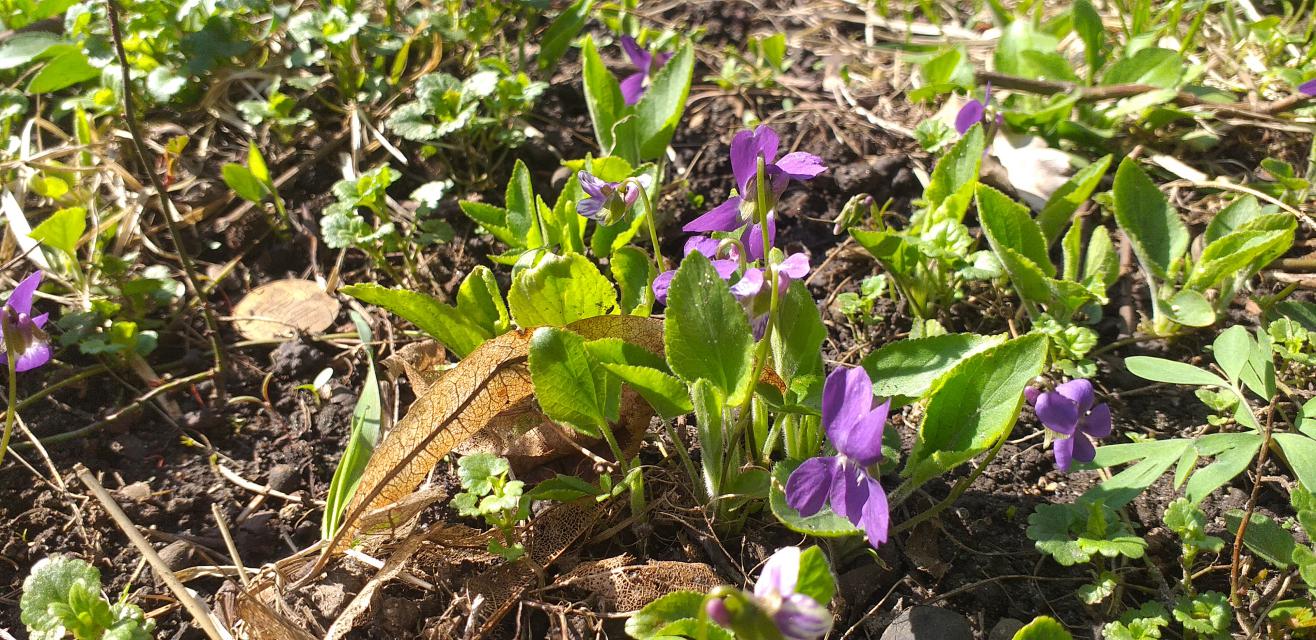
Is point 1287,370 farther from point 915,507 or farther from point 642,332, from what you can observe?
point 642,332

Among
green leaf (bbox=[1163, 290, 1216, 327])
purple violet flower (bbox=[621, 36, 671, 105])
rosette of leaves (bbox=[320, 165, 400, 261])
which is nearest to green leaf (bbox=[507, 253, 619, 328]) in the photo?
rosette of leaves (bbox=[320, 165, 400, 261])

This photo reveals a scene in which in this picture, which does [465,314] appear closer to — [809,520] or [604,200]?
[604,200]

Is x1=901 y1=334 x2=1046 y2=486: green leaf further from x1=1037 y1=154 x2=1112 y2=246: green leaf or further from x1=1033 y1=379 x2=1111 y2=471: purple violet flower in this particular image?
x1=1037 y1=154 x2=1112 y2=246: green leaf

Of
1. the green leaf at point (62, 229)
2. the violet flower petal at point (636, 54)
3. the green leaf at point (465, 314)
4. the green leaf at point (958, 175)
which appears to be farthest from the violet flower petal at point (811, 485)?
the green leaf at point (62, 229)

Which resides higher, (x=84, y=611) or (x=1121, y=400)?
(x=84, y=611)

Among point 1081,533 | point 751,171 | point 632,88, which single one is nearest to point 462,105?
point 632,88

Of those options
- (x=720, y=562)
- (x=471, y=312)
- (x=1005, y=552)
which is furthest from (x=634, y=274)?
(x=1005, y=552)
